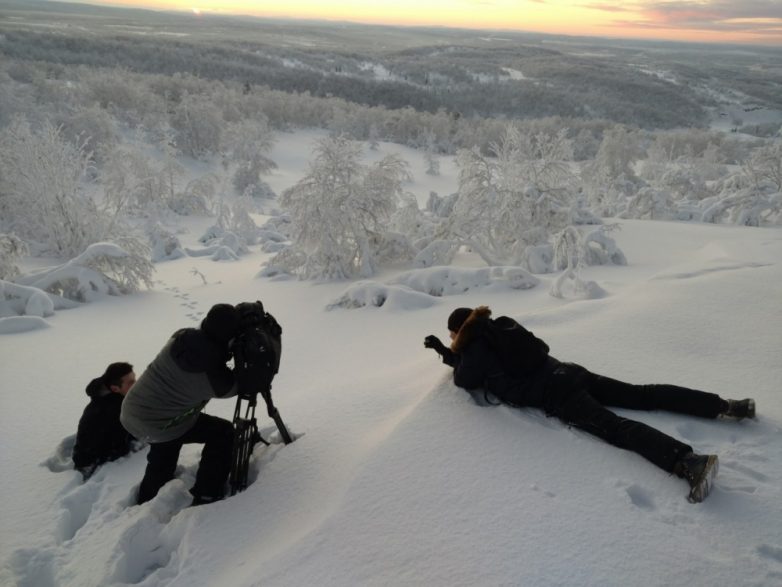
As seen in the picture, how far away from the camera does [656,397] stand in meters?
3.36

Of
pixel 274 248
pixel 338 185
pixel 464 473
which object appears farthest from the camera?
pixel 274 248

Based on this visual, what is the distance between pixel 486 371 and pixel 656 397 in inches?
43.6

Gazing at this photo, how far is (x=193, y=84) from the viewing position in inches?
2190

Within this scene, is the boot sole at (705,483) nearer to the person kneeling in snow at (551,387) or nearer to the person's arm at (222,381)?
the person kneeling in snow at (551,387)

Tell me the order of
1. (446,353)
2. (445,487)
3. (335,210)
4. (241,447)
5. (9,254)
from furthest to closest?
1. (335,210)
2. (9,254)
3. (446,353)
4. (241,447)
5. (445,487)

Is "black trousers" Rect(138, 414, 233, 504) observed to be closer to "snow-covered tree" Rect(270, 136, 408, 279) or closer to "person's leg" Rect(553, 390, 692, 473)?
"person's leg" Rect(553, 390, 692, 473)

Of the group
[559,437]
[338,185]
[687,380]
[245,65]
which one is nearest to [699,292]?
[687,380]

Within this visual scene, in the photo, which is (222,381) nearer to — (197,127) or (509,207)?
(509,207)

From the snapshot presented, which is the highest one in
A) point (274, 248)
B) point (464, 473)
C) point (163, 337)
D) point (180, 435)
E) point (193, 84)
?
point (193, 84)

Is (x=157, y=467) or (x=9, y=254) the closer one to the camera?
(x=157, y=467)

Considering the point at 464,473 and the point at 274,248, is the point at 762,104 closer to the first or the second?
the point at 274,248

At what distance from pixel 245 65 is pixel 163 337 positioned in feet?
311

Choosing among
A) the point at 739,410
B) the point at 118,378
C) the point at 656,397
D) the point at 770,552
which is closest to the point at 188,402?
the point at 118,378

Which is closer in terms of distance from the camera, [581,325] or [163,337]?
[581,325]
